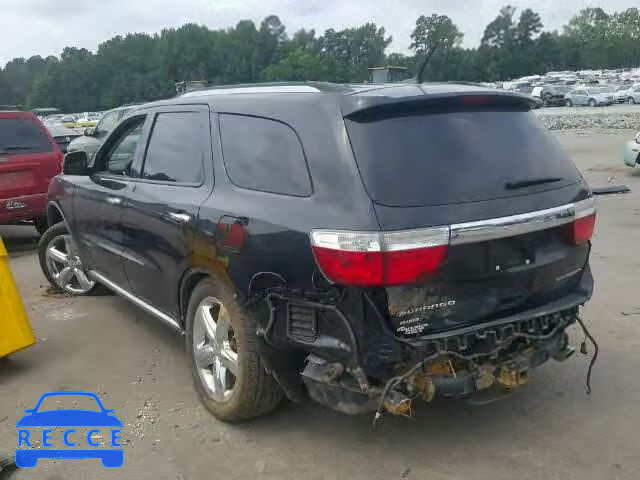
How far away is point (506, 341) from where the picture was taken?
307cm

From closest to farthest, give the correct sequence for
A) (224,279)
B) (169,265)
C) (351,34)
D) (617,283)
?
(224,279), (169,265), (617,283), (351,34)

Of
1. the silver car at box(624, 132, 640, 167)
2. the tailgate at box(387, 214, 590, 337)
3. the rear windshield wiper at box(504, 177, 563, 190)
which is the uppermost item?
the rear windshield wiper at box(504, 177, 563, 190)

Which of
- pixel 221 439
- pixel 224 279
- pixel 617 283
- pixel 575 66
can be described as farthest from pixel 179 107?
pixel 575 66

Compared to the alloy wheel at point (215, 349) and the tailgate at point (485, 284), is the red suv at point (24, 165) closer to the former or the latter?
the alloy wheel at point (215, 349)

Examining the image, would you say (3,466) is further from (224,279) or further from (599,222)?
(599,222)

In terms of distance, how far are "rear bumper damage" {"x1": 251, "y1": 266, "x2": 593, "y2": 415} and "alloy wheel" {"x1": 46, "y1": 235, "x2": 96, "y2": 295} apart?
3.26 metres

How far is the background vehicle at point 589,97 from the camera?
48781 millimetres

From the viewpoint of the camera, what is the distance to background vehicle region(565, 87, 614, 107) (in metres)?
48.8

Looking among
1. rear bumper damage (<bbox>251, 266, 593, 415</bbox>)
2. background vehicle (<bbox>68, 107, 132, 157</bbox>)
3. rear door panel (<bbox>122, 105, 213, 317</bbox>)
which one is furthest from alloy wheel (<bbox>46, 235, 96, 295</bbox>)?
background vehicle (<bbox>68, 107, 132, 157</bbox>)

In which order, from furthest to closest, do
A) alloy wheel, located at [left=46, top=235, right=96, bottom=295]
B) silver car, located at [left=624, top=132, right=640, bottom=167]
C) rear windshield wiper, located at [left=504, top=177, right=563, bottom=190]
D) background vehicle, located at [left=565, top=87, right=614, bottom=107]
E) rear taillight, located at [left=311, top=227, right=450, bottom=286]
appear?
background vehicle, located at [left=565, top=87, right=614, bottom=107] < silver car, located at [left=624, top=132, right=640, bottom=167] < alloy wheel, located at [left=46, top=235, right=96, bottom=295] < rear windshield wiper, located at [left=504, top=177, right=563, bottom=190] < rear taillight, located at [left=311, top=227, right=450, bottom=286]

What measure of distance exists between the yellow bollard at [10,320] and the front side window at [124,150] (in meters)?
0.98

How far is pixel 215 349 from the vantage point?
144 inches

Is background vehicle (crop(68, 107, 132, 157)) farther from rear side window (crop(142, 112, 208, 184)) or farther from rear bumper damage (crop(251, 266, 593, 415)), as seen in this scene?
rear bumper damage (crop(251, 266, 593, 415))

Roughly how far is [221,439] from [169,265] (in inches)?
42.5
